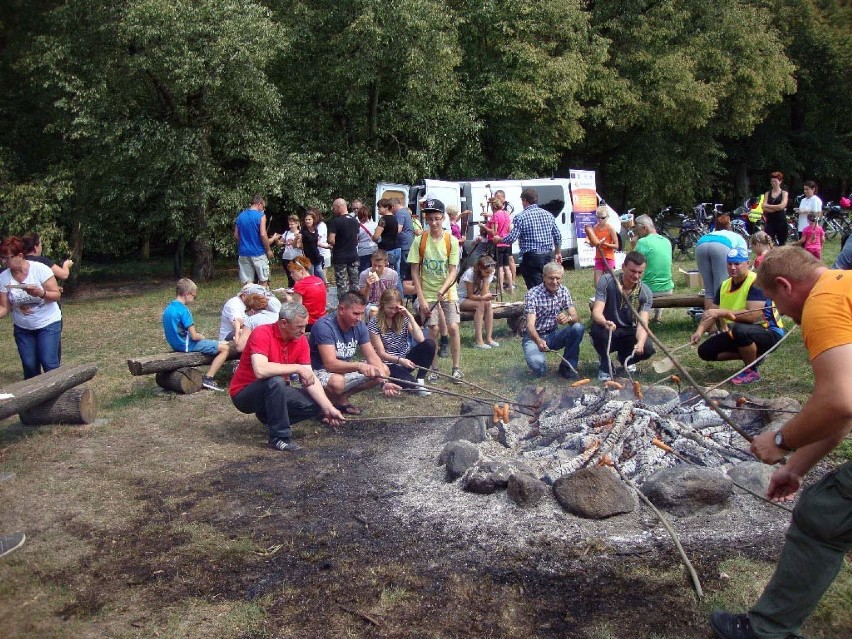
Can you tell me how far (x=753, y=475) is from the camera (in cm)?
490

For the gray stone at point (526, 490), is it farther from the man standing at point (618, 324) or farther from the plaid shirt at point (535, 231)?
the plaid shirt at point (535, 231)

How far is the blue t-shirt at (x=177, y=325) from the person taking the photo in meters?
8.23

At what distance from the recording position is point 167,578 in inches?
165

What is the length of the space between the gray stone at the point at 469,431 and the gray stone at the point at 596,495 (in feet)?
3.94

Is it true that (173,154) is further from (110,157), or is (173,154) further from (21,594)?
(21,594)

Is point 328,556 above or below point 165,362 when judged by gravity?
below

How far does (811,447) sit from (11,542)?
14.3 feet

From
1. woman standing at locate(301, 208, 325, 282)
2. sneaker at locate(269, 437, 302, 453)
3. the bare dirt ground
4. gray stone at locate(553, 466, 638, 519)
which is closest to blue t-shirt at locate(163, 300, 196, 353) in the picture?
the bare dirt ground

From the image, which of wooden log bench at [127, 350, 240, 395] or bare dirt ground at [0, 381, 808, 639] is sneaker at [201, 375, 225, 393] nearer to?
wooden log bench at [127, 350, 240, 395]

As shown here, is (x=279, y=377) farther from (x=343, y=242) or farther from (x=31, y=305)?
(x=343, y=242)

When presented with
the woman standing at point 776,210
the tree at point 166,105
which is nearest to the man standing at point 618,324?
the woman standing at point 776,210

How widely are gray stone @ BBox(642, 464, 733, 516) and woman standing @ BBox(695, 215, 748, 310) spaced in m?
4.00

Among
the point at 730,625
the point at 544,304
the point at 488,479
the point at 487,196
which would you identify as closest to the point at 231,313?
the point at 544,304

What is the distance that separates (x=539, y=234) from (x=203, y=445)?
18.9 ft
